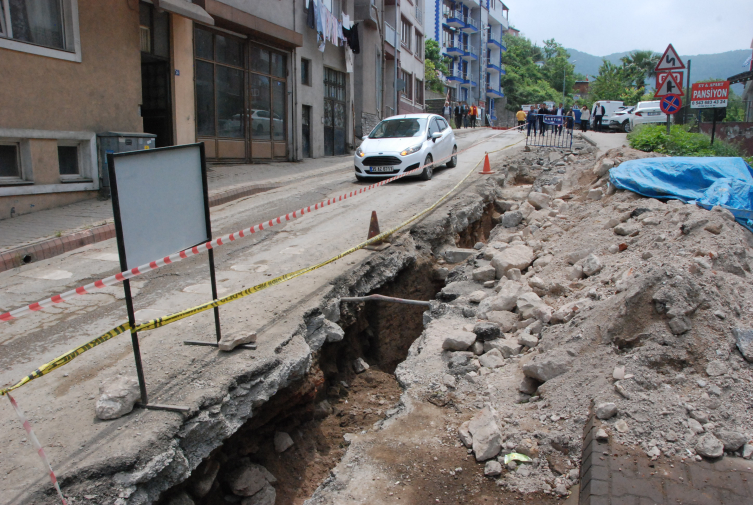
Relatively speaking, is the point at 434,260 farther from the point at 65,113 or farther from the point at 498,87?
the point at 498,87

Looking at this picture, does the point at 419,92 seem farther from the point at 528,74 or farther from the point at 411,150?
the point at 528,74

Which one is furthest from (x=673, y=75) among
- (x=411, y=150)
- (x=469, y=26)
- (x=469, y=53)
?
(x=469, y=26)

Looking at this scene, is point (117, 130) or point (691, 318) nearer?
point (691, 318)

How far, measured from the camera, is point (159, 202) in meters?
3.80

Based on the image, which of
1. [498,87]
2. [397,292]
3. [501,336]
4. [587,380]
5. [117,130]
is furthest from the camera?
[498,87]

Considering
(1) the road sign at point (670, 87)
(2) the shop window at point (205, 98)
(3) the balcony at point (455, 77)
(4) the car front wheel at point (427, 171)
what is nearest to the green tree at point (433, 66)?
(3) the balcony at point (455, 77)

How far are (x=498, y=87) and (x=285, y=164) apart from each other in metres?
54.4

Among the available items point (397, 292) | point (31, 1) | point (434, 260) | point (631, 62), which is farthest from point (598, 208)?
point (631, 62)

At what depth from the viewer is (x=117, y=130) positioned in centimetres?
1095

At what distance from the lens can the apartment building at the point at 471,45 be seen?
56000 millimetres

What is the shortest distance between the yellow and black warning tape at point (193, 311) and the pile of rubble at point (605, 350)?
1.41 metres

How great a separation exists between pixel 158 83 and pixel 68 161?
13.1 feet

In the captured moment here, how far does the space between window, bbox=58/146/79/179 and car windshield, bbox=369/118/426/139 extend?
22.2 ft

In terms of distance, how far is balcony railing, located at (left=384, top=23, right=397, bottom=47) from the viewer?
29178 mm
